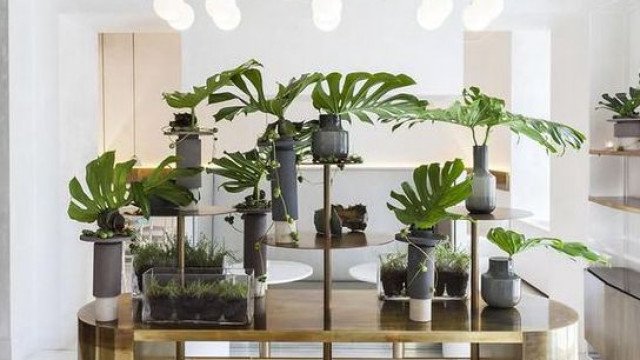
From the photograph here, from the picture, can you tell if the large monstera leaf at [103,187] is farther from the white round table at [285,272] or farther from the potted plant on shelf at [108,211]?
the white round table at [285,272]

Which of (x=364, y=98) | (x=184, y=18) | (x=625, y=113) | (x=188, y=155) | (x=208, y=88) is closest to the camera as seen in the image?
(x=208, y=88)

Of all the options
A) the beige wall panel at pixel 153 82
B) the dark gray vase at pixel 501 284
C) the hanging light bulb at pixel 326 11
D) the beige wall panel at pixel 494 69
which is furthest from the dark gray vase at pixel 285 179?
the beige wall panel at pixel 494 69

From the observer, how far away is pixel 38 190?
13.2 feet

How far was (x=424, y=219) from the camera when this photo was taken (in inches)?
76.0

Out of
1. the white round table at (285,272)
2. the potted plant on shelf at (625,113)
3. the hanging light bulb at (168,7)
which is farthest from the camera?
the white round table at (285,272)

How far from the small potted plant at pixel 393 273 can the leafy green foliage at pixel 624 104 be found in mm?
2228

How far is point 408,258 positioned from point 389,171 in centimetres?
344

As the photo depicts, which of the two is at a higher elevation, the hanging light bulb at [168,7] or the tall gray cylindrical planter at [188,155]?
the hanging light bulb at [168,7]

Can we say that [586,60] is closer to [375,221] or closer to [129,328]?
[375,221]

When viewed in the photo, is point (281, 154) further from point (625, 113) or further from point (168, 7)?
point (625, 113)

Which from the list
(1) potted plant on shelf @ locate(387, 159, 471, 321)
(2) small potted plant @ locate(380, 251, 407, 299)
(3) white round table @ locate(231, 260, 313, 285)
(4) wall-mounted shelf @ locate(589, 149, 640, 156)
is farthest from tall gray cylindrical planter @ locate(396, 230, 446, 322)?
(4) wall-mounted shelf @ locate(589, 149, 640, 156)

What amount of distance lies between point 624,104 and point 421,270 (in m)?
2.39

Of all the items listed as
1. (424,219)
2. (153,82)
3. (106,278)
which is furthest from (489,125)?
Answer: (153,82)

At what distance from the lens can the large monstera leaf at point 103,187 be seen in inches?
76.9
